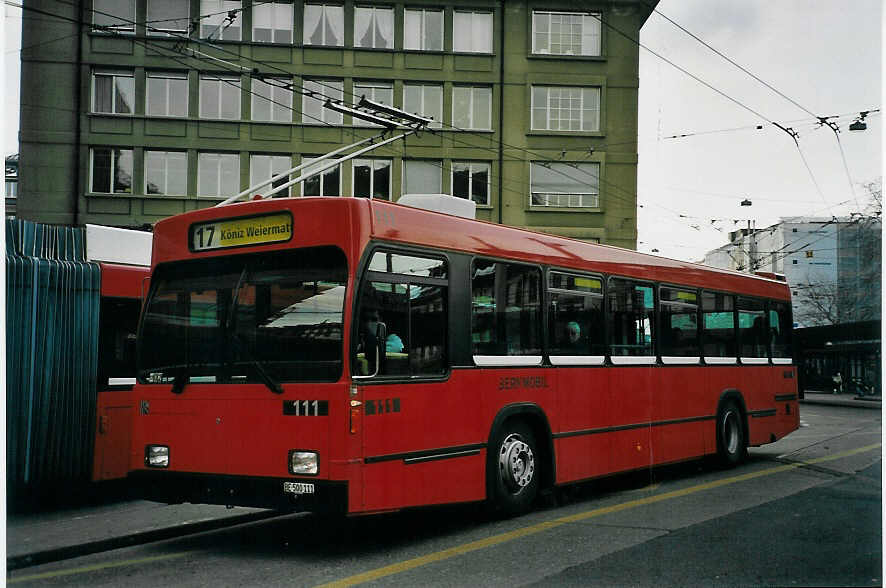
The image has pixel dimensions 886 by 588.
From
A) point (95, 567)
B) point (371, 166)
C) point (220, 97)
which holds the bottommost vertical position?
point (95, 567)

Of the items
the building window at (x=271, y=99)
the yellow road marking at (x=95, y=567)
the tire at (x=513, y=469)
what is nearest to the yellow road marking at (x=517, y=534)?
the tire at (x=513, y=469)

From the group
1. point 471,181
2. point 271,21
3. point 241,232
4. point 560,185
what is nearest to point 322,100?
point 271,21

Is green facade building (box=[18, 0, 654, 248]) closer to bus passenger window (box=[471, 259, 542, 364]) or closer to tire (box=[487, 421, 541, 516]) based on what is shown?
bus passenger window (box=[471, 259, 542, 364])

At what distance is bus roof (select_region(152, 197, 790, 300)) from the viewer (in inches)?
291

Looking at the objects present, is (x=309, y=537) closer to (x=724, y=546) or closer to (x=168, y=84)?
(x=724, y=546)

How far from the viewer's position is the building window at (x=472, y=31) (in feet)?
42.7

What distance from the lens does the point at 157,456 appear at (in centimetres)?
787

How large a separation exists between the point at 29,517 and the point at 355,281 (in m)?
4.77

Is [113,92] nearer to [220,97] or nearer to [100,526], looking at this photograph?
[220,97]

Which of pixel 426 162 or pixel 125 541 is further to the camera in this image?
pixel 426 162


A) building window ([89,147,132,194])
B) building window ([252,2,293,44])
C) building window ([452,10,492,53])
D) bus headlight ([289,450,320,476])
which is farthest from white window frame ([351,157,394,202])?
bus headlight ([289,450,320,476])

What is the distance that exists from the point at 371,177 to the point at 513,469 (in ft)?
23.3

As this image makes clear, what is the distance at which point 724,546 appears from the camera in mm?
7410

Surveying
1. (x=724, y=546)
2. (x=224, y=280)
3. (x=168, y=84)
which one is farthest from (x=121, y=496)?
(x=724, y=546)
